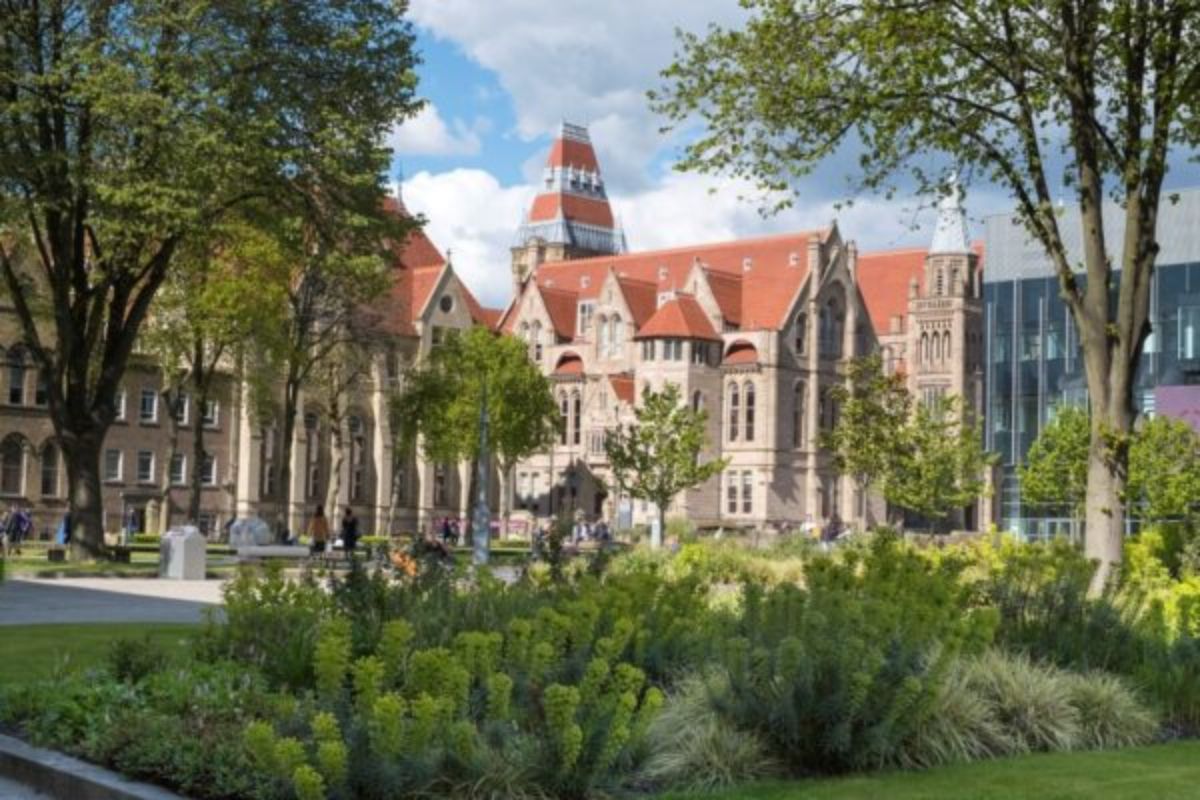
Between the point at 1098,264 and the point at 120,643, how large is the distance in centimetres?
1226

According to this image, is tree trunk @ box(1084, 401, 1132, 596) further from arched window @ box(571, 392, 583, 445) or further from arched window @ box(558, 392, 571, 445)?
arched window @ box(558, 392, 571, 445)

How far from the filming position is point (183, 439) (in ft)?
270

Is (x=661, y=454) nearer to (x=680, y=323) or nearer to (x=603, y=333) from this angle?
(x=680, y=323)

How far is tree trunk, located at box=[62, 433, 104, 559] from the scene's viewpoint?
37.0 m

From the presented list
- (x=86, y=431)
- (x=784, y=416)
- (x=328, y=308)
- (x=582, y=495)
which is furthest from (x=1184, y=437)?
(x=582, y=495)

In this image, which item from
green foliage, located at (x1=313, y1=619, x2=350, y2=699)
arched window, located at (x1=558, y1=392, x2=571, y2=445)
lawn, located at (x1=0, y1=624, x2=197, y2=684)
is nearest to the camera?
green foliage, located at (x1=313, y1=619, x2=350, y2=699)

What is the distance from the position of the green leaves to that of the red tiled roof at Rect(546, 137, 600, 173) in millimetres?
80061

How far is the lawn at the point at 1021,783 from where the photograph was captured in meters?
8.94

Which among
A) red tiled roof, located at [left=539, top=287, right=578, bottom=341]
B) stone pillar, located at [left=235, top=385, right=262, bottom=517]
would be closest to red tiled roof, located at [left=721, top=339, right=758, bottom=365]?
red tiled roof, located at [left=539, top=287, right=578, bottom=341]

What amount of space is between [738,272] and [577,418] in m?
13.7

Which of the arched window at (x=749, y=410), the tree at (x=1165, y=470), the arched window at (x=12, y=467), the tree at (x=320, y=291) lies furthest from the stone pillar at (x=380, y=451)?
the tree at (x=1165, y=470)

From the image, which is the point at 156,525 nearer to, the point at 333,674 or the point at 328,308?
the point at 328,308

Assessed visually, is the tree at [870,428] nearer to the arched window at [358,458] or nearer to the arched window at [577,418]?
the arched window at [358,458]

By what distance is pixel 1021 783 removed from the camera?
938cm
